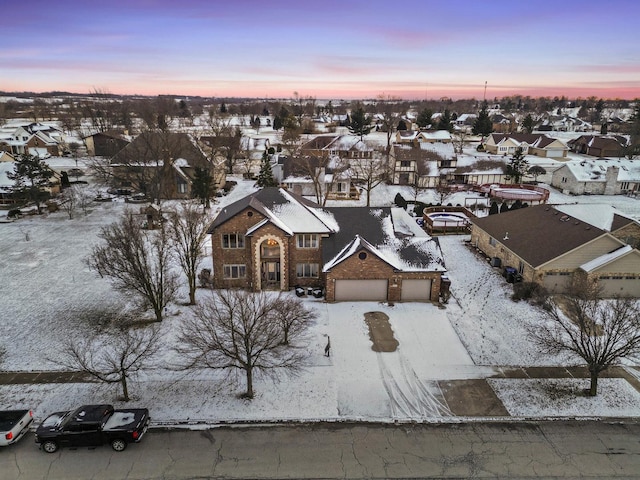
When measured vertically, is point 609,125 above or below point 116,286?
above

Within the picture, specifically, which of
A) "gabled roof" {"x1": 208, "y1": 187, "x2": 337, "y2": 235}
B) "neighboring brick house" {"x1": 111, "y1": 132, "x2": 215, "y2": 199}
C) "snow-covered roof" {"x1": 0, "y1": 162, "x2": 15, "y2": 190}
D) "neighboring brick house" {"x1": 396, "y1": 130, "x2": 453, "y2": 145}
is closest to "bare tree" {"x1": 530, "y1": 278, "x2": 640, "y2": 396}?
"gabled roof" {"x1": 208, "y1": 187, "x2": 337, "y2": 235}

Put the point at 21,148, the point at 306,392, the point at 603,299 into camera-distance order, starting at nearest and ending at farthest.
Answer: the point at 306,392 < the point at 603,299 < the point at 21,148

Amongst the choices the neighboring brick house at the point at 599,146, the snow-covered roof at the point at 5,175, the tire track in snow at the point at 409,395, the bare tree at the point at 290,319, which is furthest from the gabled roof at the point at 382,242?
the neighboring brick house at the point at 599,146

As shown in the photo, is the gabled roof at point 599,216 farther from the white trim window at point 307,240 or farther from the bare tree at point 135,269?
the bare tree at point 135,269

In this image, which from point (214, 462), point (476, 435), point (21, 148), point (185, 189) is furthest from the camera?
point (21, 148)

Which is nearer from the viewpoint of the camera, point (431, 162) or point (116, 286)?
point (116, 286)

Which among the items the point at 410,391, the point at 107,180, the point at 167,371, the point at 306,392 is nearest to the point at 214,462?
the point at 306,392

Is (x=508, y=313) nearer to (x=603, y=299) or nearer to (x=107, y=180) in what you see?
(x=603, y=299)

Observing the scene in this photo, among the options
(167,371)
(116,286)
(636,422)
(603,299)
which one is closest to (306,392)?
(167,371)
